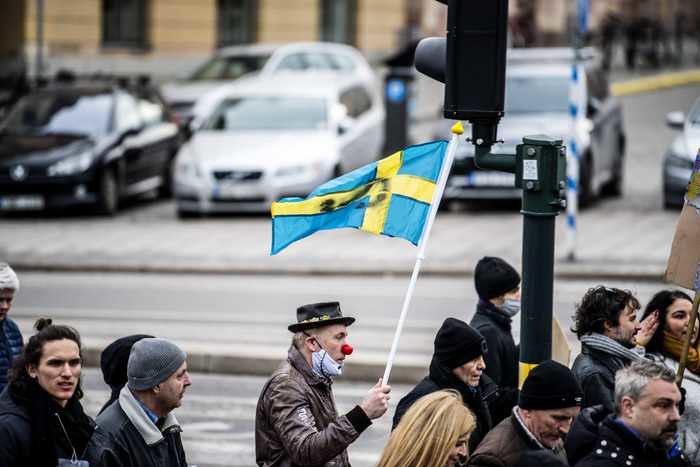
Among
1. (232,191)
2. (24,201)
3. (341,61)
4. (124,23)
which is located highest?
(124,23)

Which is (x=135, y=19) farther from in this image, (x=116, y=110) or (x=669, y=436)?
(x=669, y=436)

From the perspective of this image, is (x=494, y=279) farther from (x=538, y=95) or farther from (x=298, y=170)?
(x=538, y=95)

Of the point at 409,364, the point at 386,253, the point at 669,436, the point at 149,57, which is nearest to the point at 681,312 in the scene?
the point at 669,436

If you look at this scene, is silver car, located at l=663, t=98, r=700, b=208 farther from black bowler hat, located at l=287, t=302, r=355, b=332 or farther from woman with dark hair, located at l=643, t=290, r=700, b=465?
black bowler hat, located at l=287, t=302, r=355, b=332

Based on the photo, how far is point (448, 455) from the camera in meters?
5.27

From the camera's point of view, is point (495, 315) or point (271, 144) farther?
point (271, 144)

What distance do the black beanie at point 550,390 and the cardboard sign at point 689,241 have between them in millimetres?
1141

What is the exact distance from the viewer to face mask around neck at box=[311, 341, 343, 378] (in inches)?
242

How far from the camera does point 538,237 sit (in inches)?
252

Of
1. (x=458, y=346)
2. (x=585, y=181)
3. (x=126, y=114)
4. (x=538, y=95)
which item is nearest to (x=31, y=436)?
(x=458, y=346)

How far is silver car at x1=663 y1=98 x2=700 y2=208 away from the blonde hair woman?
14.4 m

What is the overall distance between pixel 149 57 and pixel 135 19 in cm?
97

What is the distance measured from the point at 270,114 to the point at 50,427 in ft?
53.4

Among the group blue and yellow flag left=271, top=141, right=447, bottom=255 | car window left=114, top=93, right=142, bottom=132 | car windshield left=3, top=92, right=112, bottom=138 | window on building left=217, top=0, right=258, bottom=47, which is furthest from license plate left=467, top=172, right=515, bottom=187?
window on building left=217, top=0, right=258, bottom=47
